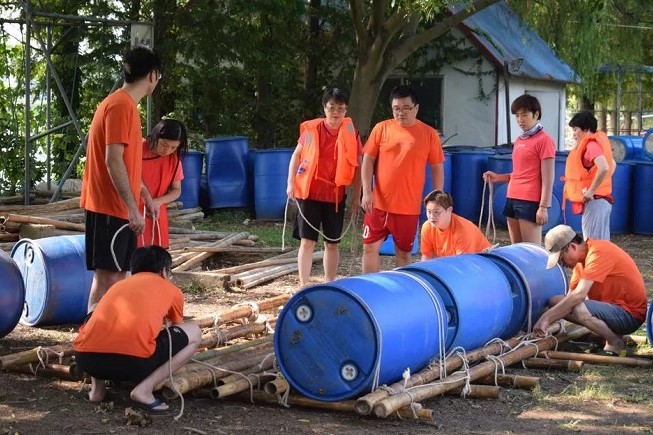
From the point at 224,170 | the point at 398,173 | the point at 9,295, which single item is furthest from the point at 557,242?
the point at 224,170

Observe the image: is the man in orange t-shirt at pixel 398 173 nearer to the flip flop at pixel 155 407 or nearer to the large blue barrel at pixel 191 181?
the flip flop at pixel 155 407

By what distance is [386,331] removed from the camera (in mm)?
6152

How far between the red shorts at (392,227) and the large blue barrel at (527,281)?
87 cm

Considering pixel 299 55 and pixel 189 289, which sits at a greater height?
pixel 299 55

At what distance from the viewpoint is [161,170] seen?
7.76 metres

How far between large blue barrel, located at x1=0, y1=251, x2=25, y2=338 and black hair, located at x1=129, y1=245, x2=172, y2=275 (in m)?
1.67

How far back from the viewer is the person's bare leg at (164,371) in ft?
19.9

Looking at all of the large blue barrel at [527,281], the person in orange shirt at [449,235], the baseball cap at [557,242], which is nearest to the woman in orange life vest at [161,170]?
the person in orange shirt at [449,235]

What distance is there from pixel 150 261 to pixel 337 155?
122 inches

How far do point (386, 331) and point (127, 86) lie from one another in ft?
7.24

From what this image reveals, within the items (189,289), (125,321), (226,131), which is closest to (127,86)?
(125,321)

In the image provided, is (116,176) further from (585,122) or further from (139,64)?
(585,122)

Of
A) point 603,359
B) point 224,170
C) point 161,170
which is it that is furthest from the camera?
point 224,170

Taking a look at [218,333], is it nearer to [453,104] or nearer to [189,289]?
[189,289]
